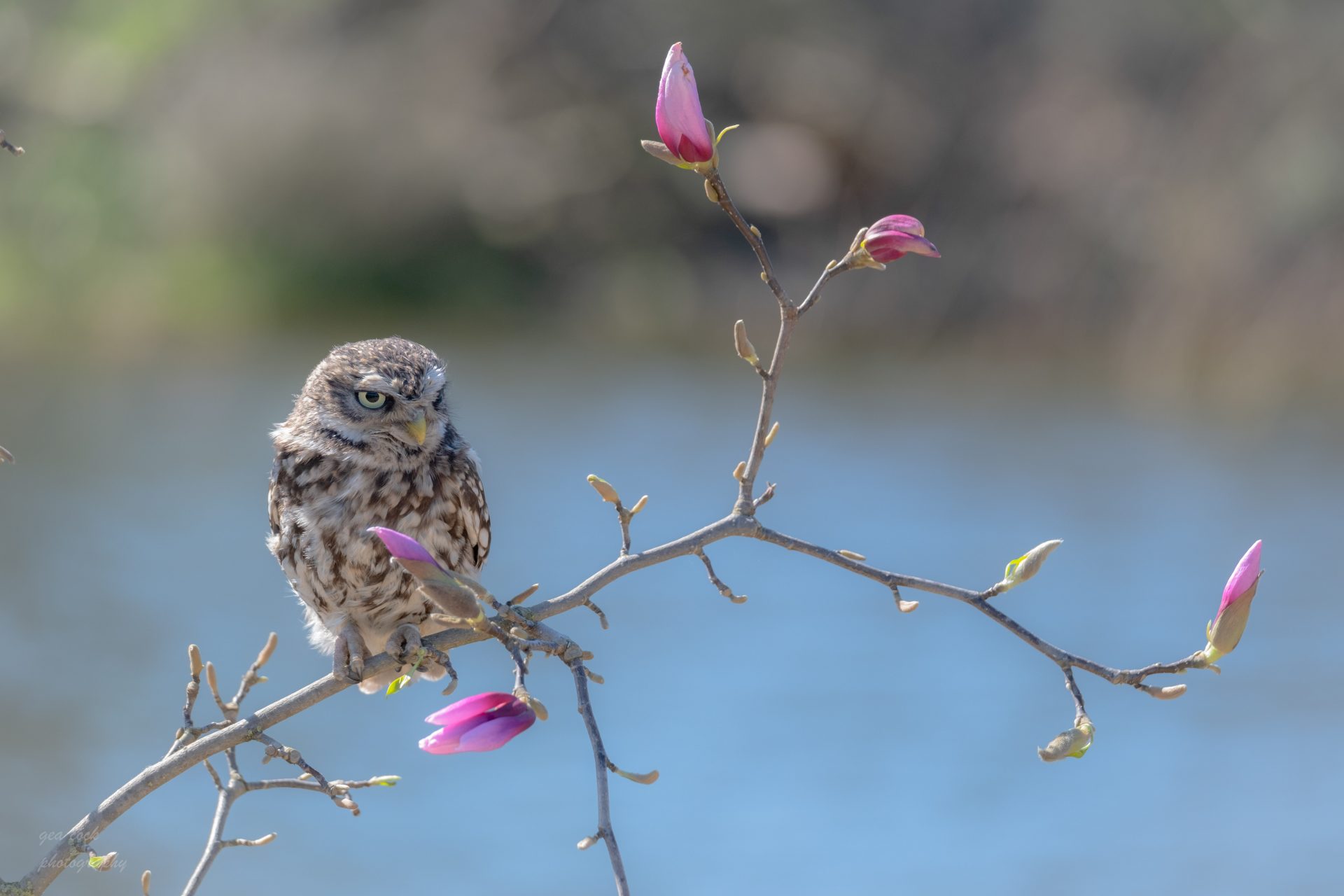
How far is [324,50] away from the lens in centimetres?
1995

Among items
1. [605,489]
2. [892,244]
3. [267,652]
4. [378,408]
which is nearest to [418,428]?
[378,408]

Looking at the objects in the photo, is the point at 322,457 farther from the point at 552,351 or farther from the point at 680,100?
the point at 552,351

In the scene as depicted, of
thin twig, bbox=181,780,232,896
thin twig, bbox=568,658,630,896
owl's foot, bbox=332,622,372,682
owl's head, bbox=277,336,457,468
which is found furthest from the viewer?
owl's head, bbox=277,336,457,468

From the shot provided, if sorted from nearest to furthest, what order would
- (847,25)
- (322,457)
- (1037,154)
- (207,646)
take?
(322,457), (207,646), (1037,154), (847,25)

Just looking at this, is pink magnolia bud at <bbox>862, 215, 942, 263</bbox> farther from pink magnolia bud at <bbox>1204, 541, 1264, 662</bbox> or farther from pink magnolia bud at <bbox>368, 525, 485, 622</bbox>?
pink magnolia bud at <bbox>368, 525, 485, 622</bbox>

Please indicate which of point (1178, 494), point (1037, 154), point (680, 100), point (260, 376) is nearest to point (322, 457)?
point (680, 100)

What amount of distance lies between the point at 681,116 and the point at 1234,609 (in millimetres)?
1237

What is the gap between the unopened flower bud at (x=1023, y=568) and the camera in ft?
8.14

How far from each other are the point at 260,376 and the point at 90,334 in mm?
3643

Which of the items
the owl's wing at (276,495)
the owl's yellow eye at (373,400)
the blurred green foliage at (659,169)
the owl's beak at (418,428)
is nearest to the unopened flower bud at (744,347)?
the owl's beak at (418,428)

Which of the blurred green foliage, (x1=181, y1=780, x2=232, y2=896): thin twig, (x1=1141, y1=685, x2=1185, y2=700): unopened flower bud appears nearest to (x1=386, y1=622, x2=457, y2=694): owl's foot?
(x1=181, y1=780, x2=232, y2=896): thin twig

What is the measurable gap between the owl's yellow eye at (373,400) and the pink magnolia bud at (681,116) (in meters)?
1.49

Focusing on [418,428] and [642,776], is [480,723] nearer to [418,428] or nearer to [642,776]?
[642,776]

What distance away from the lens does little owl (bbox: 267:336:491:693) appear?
3594 mm
